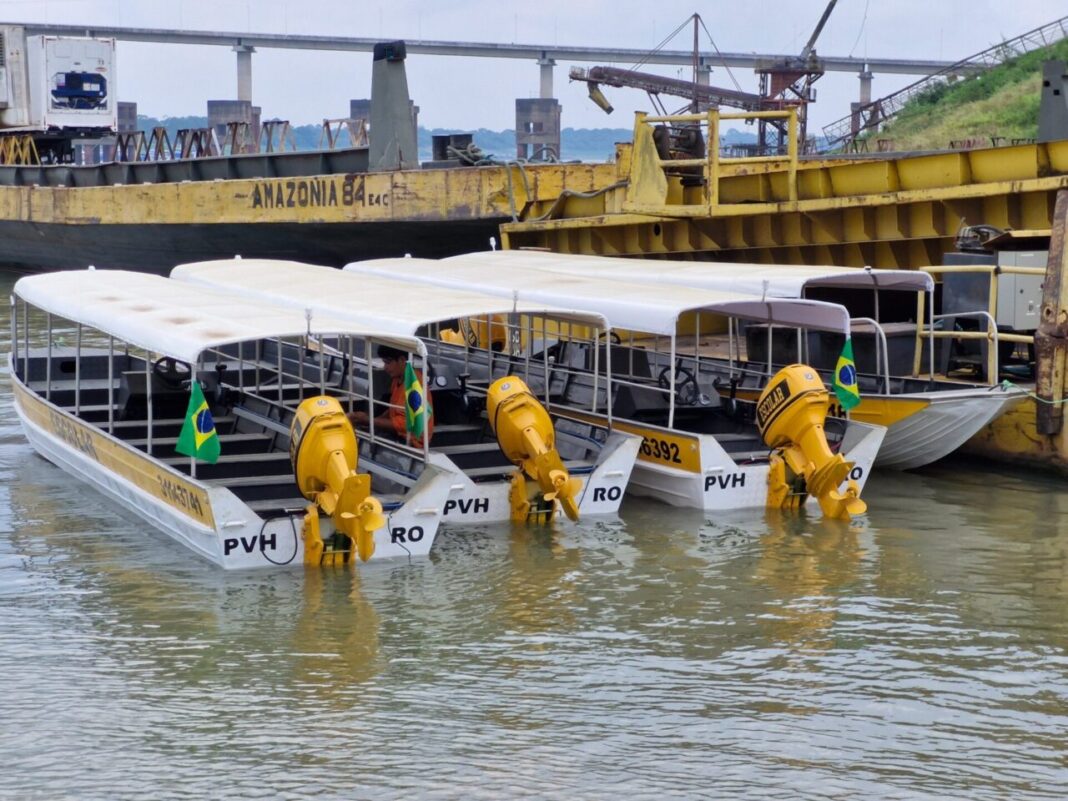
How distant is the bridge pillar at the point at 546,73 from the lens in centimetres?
10688

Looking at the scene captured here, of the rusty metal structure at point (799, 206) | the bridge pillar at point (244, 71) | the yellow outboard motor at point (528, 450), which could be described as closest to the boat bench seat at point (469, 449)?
the yellow outboard motor at point (528, 450)

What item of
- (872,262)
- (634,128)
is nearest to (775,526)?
(872,262)

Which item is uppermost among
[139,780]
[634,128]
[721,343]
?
[634,128]

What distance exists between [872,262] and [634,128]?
13.3ft

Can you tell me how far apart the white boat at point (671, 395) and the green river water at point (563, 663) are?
Answer: 16.8 inches

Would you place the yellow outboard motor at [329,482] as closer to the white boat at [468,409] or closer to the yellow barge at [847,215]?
the white boat at [468,409]

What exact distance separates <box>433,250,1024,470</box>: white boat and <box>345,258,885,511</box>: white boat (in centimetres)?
33

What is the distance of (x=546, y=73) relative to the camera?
10706 cm

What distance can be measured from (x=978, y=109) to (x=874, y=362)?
39.7 m

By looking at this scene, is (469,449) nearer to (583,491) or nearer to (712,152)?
(583,491)

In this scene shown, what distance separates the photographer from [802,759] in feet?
26.3

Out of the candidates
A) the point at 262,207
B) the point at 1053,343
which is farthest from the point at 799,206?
the point at 262,207

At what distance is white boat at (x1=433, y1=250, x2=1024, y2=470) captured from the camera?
47.2 ft

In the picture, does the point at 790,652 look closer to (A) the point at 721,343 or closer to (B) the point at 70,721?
A: (B) the point at 70,721
